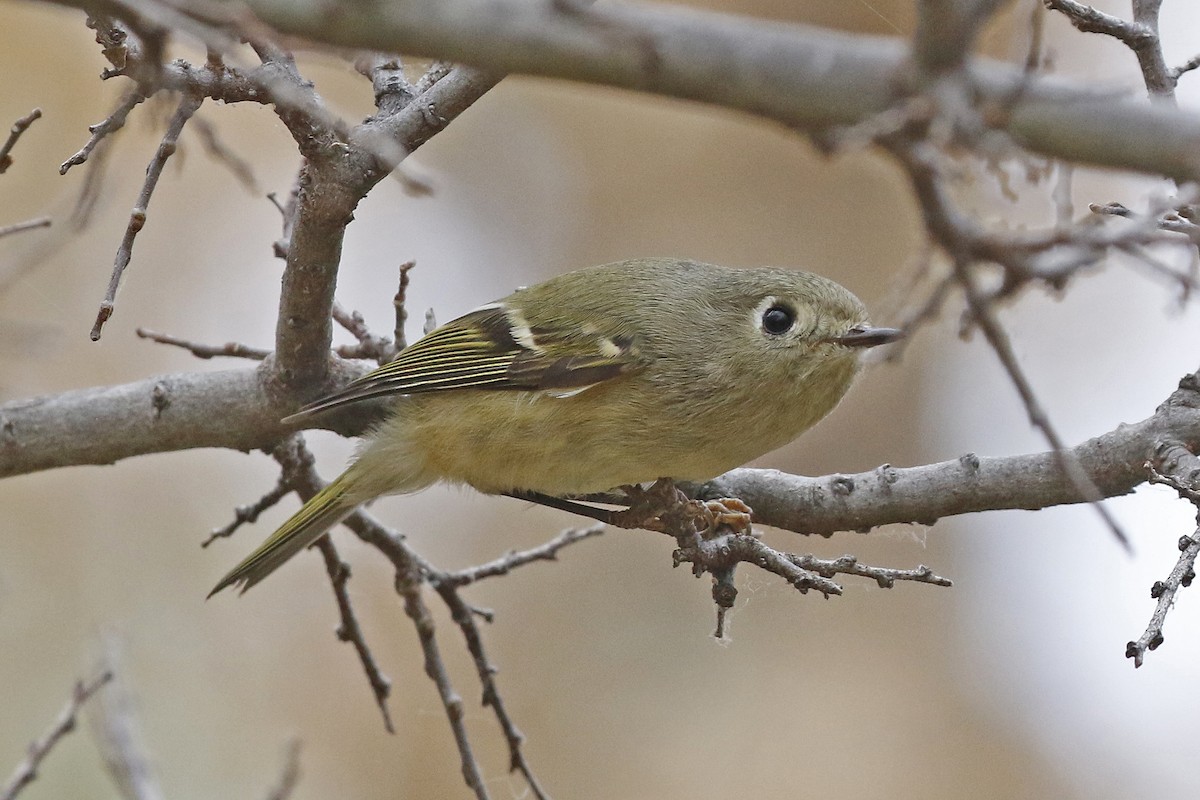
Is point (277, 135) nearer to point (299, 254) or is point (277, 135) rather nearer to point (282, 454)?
point (282, 454)

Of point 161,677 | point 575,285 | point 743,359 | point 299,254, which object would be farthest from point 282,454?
point 161,677

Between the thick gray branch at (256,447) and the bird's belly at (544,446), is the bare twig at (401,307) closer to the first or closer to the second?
the bird's belly at (544,446)

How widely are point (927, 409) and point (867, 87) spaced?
175 inches

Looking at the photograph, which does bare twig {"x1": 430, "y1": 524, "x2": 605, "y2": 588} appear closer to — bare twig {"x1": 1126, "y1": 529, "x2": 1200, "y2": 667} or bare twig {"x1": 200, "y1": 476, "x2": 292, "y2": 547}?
bare twig {"x1": 200, "y1": 476, "x2": 292, "y2": 547}

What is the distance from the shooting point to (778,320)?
257 centimetres

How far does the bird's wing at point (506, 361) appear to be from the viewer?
101 inches

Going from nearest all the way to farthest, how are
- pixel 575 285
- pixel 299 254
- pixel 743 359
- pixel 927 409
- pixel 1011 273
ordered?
1. pixel 1011 273
2. pixel 299 254
3. pixel 743 359
4. pixel 575 285
5. pixel 927 409

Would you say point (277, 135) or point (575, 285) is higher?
point (277, 135)

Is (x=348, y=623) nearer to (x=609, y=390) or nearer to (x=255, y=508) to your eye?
(x=255, y=508)

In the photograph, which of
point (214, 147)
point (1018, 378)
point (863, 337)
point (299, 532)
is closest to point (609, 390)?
point (863, 337)

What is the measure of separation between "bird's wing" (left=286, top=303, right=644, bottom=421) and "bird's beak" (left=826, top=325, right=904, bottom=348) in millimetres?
460

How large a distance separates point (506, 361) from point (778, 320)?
652mm

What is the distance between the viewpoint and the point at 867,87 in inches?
35.0

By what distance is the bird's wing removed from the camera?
2.57m
